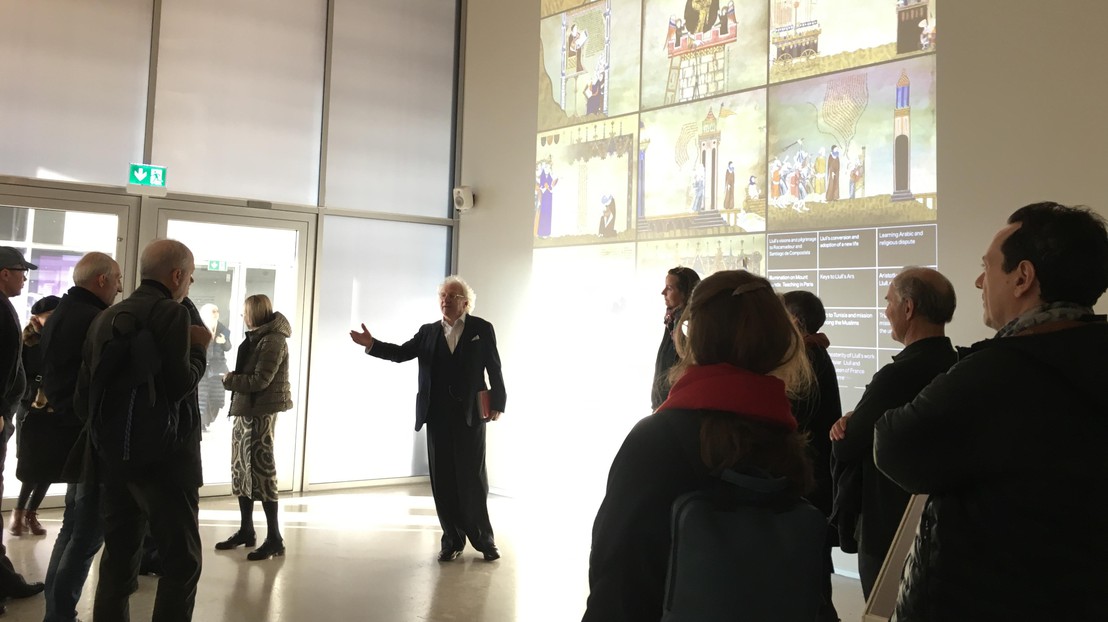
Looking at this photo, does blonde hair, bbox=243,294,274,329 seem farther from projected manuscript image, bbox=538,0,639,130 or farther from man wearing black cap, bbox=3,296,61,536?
projected manuscript image, bbox=538,0,639,130

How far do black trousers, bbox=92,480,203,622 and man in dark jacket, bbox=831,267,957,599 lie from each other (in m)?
2.23

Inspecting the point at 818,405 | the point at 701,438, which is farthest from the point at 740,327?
the point at 818,405

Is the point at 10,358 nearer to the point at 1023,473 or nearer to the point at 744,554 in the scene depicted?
the point at 744,554

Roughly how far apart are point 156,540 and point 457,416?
2.47 metres

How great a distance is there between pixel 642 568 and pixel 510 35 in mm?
7211

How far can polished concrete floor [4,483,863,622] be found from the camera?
165 inches

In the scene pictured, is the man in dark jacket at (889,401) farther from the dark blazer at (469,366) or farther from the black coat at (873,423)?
the dark blazer at (469,366)

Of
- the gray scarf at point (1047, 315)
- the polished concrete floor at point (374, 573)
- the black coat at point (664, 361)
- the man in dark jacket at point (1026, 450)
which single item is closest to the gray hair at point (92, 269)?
the polished concrete floor at point (374, 573)

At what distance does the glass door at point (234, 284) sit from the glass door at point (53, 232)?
270 millimetres

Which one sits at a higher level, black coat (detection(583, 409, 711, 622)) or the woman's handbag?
black coat (detection(583, 409, 711, 622))

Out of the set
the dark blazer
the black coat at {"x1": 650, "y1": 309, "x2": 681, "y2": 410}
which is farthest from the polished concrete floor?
the black coat at {"x1": 650, "y1": 309, "x2": 681, "y2": 410}

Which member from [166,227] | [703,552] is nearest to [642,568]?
[703,552]

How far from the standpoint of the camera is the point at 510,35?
7910 millimetres

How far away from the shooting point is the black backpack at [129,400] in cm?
292
